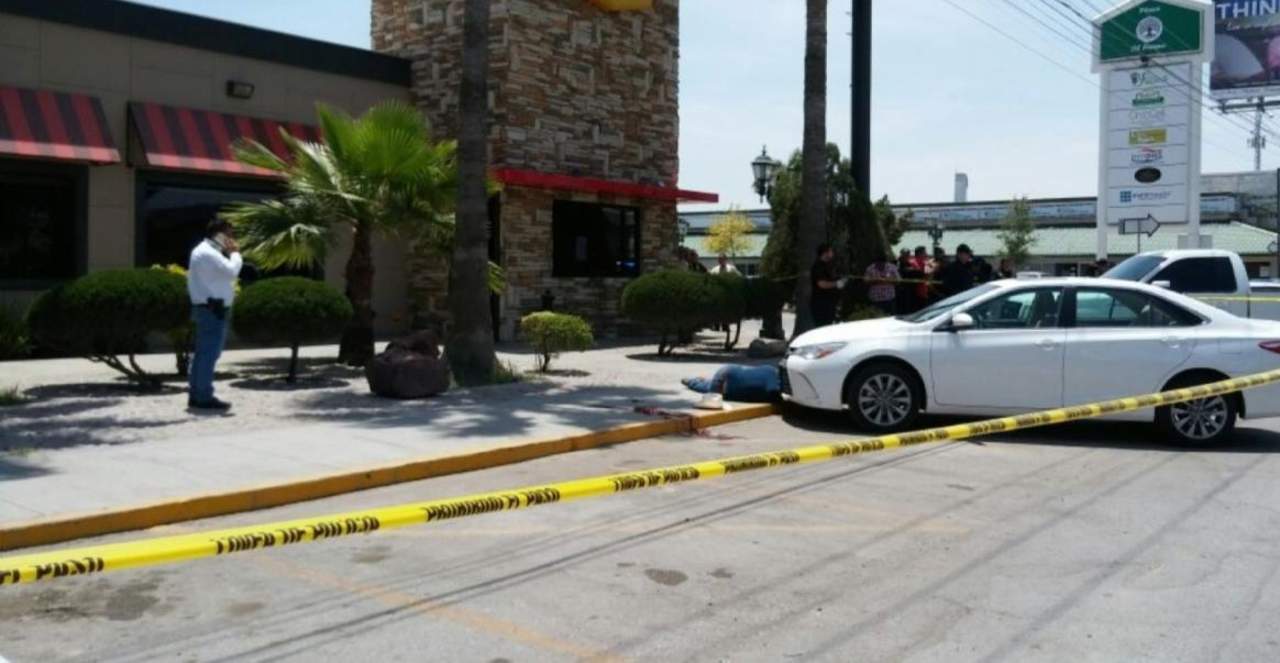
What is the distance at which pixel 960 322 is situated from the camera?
1025 centimetres

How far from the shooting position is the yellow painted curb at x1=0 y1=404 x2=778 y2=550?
21.1 feet

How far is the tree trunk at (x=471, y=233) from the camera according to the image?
1291 cm

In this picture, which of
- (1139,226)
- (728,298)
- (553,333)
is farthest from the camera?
(1139,226)

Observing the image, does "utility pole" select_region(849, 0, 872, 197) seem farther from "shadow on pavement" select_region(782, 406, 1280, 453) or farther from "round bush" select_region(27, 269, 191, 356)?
"round bush" select_region(27, 269, 191, 356)

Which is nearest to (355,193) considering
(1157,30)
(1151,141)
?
(1151,141)

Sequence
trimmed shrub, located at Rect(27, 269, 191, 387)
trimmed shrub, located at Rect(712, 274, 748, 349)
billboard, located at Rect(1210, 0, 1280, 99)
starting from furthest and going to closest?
billboard, located at Rect(1210, 0, 1280, 99), trimmed shrub, located at Rect(712, 274, 748, 349), trimmed shrub, located at Rect(27, 269, 191, 387)

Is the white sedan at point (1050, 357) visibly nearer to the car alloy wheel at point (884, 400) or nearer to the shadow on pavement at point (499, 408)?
the car alloy wheel at point (884, 400)

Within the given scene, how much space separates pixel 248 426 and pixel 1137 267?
1247cm

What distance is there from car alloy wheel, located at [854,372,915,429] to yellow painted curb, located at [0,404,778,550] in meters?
1.67

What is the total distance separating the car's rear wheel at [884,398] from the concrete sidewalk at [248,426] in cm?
189

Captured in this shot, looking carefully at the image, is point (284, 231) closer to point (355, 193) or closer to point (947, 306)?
point (355, 193)

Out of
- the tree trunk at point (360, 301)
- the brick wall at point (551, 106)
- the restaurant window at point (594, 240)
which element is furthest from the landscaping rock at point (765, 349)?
the tree trunk at point (360, 301)

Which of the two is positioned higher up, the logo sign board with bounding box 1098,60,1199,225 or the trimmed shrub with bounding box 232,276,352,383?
the logo sign board with bounding box 1098,60,1199,225

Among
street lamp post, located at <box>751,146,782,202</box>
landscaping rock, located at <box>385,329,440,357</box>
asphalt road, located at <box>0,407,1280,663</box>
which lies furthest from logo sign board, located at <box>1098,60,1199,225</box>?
asphalt road, located at <box>0,407,1280,663</box>
